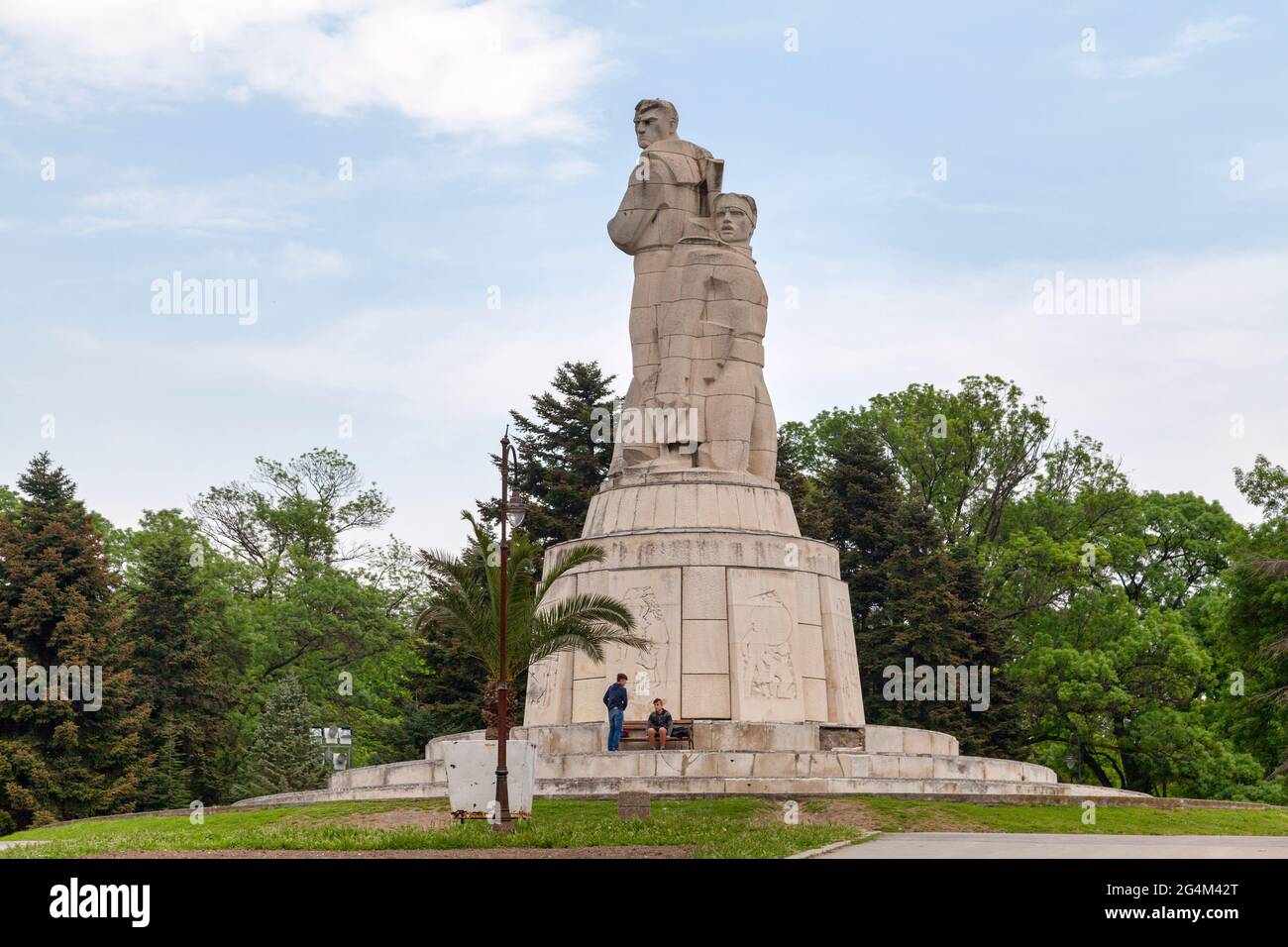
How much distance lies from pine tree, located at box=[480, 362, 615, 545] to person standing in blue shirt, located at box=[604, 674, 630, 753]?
17717mm

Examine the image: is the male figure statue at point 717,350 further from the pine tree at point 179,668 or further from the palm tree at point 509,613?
the pine tree at point 179,668

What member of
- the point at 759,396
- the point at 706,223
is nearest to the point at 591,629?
the point at 759,396

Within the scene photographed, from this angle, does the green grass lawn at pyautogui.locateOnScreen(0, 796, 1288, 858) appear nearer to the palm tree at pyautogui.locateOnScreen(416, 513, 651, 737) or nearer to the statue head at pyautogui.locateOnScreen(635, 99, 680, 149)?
the palm tree at pyautogui.locateOnScreen(416, 513, 651, 737)

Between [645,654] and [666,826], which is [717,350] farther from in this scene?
[666,826]

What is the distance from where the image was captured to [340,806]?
22.5m

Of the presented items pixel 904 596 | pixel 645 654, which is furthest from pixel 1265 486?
pixel 645 654

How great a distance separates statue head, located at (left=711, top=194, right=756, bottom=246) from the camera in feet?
98.3

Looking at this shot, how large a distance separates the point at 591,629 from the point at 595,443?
23.2 m

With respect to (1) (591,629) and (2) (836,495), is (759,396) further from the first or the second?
(2) (836,495)

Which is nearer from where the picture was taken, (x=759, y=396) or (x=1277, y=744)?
(x=759, y=396)

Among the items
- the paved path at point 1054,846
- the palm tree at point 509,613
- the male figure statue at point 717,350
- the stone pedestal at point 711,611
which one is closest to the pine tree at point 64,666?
the stone pedestal at point 711,611

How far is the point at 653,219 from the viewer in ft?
99.9

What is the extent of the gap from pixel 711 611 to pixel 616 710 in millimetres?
3339
